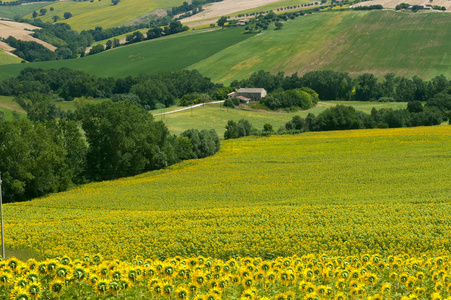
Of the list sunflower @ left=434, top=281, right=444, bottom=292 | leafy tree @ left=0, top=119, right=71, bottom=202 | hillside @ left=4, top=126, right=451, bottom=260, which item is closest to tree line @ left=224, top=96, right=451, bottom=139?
hillside @ left=4, top=126, right=451, bottom=260

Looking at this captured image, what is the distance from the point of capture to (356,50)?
579 feet

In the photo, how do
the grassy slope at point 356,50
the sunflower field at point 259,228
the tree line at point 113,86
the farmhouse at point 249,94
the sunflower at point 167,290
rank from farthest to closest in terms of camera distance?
1. the grassy slope at point 356,50
2. the tree line at point 113,86
3. the farmhouse at point 249,94
4. the sunflower field at point 259,228
5. the sunflower at point 167,290

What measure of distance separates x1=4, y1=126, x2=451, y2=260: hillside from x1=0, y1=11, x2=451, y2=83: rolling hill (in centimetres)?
9375

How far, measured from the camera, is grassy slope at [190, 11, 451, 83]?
162 metres

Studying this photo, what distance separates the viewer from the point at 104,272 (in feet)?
54.2

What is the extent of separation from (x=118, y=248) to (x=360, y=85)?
12773 centimetres

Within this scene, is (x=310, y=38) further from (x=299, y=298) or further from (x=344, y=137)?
(x=299, y=298)

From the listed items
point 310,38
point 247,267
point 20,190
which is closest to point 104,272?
point 247,267

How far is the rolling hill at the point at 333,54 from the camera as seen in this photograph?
163 metres

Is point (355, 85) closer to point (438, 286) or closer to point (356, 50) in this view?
point (356, 50)

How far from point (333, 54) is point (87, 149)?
13028 centimetres

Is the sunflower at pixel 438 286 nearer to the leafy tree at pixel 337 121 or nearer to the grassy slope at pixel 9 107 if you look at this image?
the leafy tree at pixel 337 121

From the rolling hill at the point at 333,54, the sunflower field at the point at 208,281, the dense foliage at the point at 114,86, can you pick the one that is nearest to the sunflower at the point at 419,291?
the sunflower field at the point at 208,281

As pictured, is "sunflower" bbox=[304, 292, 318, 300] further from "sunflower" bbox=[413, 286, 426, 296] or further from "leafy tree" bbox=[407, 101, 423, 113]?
"leafy tree" bbox=[407, 101, 423, 113]
